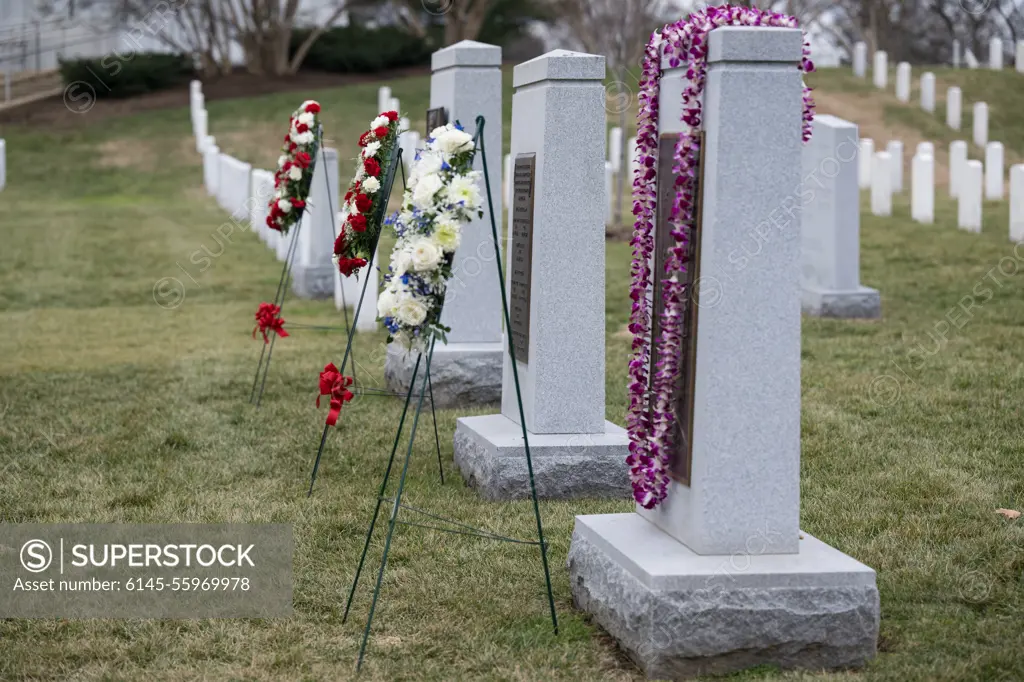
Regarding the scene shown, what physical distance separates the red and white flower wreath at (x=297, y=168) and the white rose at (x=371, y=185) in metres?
2.60

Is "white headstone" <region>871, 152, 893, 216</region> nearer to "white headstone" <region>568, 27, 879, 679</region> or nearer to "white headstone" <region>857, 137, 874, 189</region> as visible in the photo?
"white headstone" <region>857, 137, 874, 189</region>

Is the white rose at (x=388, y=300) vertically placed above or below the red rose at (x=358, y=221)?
below

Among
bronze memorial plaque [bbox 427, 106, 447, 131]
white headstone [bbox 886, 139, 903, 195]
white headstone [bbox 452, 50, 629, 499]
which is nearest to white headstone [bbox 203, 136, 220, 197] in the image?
white headstone [bbox 886, 139, 903, 195]

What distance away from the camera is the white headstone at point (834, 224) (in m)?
10.7

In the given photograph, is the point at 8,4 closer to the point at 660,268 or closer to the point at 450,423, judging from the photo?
the point at 450,423

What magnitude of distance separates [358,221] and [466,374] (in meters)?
1.86

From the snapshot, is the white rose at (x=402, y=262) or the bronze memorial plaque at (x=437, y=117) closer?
the white rose at (x=402, y=262)

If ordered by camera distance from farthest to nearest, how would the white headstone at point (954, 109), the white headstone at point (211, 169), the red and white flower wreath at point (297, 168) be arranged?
the white headstone at point (954, 109), the white headstone at point (211, 169), the red and white flower wreath at point (297, 168)

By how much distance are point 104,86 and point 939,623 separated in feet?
102

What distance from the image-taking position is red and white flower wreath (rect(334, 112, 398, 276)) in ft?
20.9

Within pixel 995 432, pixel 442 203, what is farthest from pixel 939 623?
pixel 995 432

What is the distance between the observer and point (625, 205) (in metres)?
20.2

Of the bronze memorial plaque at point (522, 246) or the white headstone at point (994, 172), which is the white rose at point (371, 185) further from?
the white headstone at point (994, 172)

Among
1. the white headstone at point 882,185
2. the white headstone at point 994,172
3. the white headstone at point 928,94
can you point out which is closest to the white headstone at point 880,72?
the white headstone at point 928,94
